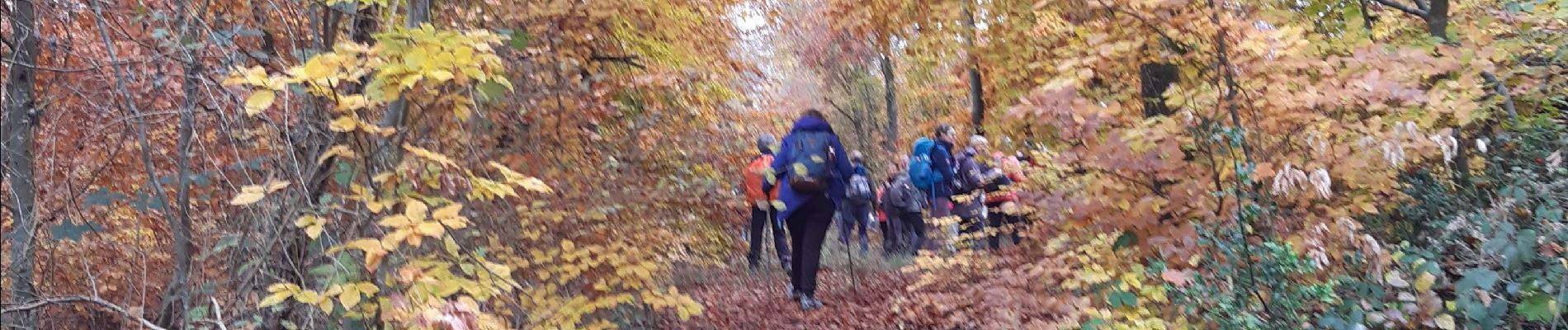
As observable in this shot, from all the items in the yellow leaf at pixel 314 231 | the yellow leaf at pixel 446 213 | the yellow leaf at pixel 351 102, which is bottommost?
the yellow leaf at pixel 314 231

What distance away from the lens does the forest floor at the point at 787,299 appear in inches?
279

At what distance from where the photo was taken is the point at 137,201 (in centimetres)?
364

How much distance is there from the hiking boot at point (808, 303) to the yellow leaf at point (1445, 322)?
14.4 feet

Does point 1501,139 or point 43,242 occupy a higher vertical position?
point 1501,139

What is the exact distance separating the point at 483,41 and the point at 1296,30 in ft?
8.73

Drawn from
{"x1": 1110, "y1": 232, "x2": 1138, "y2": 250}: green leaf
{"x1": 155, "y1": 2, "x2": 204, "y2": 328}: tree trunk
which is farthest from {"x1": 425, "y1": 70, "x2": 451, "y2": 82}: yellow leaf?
{"x1": 1110, "y1": 232, "x2": 1138, "y2": 250}: green leaf

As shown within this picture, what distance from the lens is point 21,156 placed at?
3.38 metres

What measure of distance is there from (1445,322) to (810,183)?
3851 millimetres

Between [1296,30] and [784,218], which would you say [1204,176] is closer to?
[1296,30]

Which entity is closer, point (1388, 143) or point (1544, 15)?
point (1388, 143)

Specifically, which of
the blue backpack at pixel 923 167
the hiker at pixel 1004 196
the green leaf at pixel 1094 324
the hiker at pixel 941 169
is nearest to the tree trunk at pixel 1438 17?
the green leaf at pixel 1094 324

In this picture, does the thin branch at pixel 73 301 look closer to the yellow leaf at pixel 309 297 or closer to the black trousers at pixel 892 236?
the yellow leaf at pixel 309 297

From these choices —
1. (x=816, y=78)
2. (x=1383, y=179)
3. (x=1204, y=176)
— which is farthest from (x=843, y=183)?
(x=816, y=78)

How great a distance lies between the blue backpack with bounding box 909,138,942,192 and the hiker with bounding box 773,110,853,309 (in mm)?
2811
